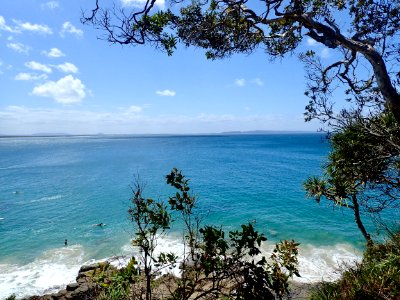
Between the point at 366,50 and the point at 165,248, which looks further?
the point at 165,248

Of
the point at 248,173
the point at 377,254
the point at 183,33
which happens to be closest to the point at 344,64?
the point at 183,33

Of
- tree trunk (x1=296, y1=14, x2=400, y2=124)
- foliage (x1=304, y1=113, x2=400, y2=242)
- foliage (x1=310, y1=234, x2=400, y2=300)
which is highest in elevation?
tree trunk (x1=296, y1=14, x2=400, y2=124)

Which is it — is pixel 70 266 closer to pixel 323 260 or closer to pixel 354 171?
pixel 323 260

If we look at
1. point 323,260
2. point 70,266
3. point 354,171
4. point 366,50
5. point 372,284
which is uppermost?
point 366,50

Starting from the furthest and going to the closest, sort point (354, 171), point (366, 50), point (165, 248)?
point (165, 248) < point (354, 171) < point (366, 50)

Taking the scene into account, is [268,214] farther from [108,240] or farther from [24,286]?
[24,286]

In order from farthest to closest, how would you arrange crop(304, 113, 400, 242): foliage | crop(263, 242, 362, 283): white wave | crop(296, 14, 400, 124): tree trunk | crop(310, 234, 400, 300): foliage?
crop(263, 242, 362, 283): white wave → crop(304, 113, 400, 242): foliage → crop(296, 14, 400, 124): tree trunk → crop(310, 234, 400, 300): foliage

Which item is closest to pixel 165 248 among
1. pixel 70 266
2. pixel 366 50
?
pixel 70 266

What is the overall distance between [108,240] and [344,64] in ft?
72.5

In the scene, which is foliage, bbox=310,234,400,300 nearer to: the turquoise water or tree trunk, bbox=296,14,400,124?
tree trunk, bbox=296,14,400,124

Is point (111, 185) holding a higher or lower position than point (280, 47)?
lower

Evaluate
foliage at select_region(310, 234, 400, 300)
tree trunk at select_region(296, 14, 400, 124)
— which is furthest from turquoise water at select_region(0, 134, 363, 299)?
foliage at select_region(310, 234, 400, 300)

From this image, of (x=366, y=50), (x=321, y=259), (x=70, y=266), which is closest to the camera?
(x=366, y=50)

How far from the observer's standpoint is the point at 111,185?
47.6 meters
